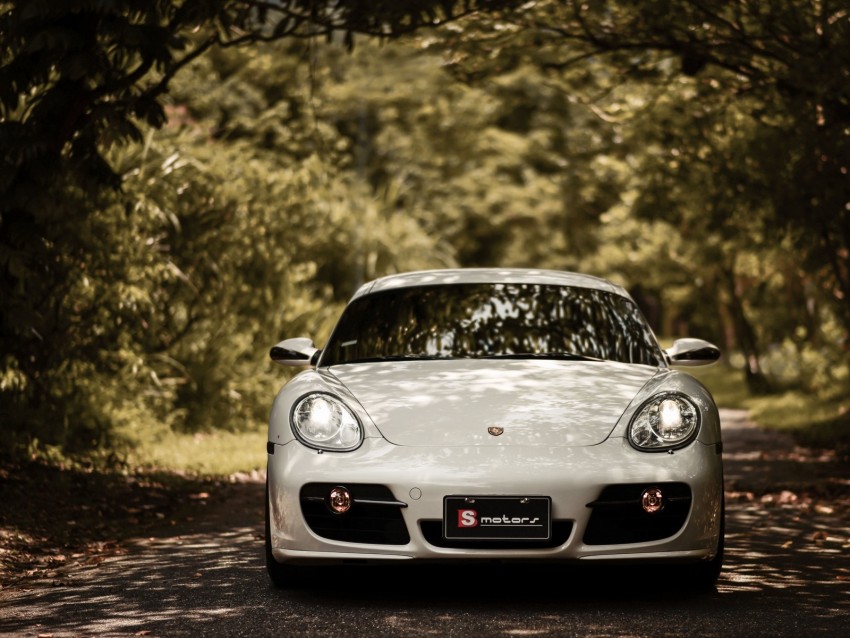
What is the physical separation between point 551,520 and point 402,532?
602 millimetres

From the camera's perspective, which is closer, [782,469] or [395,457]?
[395,457]

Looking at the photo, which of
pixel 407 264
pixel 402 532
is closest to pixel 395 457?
pixel 402 532

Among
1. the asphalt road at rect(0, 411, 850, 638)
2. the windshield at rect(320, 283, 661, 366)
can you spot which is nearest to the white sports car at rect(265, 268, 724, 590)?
the asphalt road at rect(0, 411, 850, 638)

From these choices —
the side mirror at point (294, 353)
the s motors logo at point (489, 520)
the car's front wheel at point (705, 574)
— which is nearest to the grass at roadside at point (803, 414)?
the car's front wheel at point (705, 574)

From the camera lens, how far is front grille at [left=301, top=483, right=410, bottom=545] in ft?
16.6

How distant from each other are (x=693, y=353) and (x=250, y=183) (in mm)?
8681

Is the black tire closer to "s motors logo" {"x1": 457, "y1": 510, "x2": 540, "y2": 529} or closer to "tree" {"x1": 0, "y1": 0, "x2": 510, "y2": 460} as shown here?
"s motors logo" {"x1": 457, "y1": 510, "x2": 540, "y2": 529}

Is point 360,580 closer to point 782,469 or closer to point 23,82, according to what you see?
point 23,82

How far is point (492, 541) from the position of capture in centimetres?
504

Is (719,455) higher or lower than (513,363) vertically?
lower

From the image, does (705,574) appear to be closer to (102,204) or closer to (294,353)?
(294,353)

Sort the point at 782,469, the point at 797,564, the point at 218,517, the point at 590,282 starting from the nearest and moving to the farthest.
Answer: the point at 797,564 < the point at 590,282 < the point at 218,517 < the point at 782,469

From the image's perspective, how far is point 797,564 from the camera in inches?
251

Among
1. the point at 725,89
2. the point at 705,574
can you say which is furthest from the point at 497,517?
the point at 725,89
